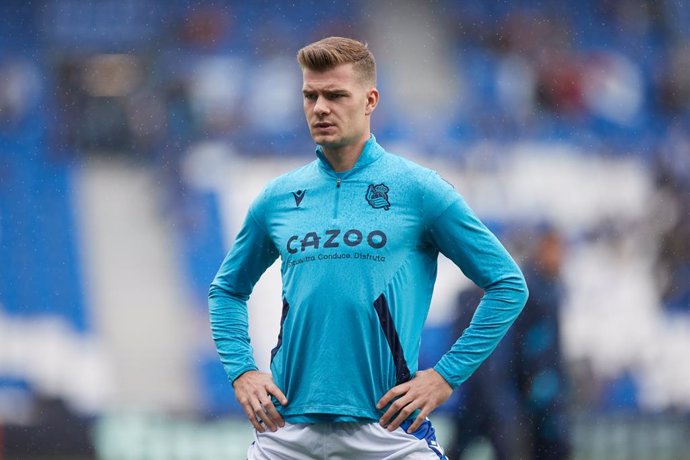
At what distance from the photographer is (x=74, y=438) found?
868 centimetres

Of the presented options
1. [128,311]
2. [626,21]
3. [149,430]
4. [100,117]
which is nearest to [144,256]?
[128,311]

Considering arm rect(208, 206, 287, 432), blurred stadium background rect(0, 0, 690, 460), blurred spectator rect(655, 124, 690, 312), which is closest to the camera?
arm rect(208, 206, 287, 432)

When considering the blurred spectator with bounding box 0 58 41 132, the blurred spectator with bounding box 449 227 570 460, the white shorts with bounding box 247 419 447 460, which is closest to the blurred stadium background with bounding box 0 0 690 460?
the blurred spectator with bounding box 0 58 41 132

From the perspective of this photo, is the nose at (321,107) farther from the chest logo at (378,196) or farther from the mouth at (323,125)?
the chest logo at (378,196)

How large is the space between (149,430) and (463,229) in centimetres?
610

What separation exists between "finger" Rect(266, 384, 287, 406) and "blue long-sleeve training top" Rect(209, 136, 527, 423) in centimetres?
2

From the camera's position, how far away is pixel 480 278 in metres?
3.19

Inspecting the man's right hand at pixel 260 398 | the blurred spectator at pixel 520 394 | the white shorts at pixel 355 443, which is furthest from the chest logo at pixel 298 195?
the blurred spectator at pixel 520 394

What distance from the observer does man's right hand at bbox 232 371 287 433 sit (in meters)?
3.16

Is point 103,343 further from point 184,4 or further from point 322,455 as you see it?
point 322,455

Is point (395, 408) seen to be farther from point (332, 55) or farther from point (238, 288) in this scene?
point (332, 55)

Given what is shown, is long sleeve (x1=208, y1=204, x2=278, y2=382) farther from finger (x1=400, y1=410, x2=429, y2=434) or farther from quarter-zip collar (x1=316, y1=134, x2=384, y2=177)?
finger (x1=400, y1=410, x2=429, y2=434)

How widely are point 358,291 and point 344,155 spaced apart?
0.39m

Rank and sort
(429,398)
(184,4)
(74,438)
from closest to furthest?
1. (429,398)
2. (74,438)
3. (184,4)
